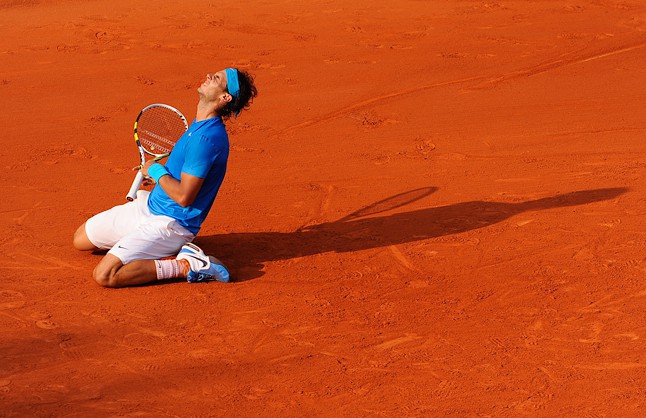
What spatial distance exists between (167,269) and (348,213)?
7.12 feet

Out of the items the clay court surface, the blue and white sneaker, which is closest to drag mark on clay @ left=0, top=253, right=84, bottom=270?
the clay court surface

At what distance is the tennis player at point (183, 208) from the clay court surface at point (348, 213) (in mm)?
169

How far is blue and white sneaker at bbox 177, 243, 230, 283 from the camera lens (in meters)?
7.03

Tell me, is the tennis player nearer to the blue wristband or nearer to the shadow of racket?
the blue wristband

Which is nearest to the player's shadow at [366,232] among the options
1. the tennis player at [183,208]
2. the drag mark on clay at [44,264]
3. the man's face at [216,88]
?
the tennis player at [183,208]

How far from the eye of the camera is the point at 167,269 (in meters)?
7.04

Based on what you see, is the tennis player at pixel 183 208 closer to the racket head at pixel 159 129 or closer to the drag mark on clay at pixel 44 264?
the drag mark on clay at pixel 44 264

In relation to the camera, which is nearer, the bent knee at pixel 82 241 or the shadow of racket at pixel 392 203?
the bent knee at pixel 82 241

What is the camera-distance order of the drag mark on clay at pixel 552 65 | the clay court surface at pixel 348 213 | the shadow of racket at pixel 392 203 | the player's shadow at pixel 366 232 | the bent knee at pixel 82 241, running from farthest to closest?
the drag mark on clay at pixel 552 65 → the shadow of racket at pixel 392 203 → the player's shadow at pixel 366 232 → the bent knee at pixel 82 241 → the clay court surface at pixel 348 213

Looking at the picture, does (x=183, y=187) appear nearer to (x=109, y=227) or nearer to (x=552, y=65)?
(x=109, y=227)

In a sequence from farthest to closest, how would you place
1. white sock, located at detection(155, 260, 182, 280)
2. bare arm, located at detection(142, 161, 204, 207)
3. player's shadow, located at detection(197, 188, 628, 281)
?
1. player's shadow, located at detection(197, 188, 628, 281)
2. white sock, located at detection(155, 260, 182, 280)
3. bare arm, located at detection(142, 161, 204, 207)

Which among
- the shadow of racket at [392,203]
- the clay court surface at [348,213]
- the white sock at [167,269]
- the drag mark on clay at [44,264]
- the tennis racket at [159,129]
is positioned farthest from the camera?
the shadow of racket at [392,203]

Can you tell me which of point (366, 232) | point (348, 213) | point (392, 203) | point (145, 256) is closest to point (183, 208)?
point (145, 256)

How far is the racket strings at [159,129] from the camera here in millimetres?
7871
